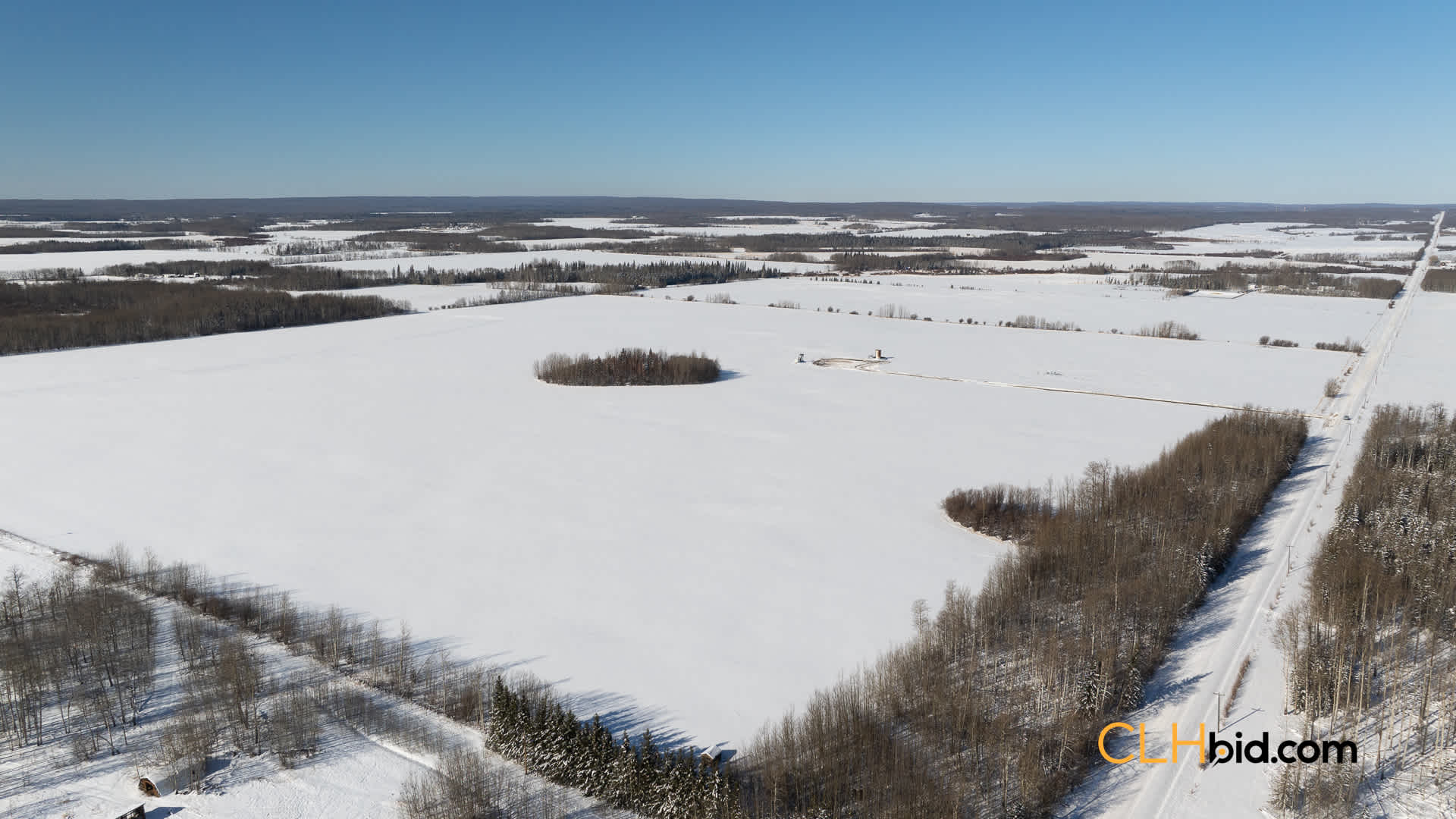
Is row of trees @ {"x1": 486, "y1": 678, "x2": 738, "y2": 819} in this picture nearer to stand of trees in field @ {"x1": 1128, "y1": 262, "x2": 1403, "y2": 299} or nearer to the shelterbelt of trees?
the shelterbelt of trees

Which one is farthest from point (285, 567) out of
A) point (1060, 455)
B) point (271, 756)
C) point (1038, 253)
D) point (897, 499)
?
point (1038, 253)

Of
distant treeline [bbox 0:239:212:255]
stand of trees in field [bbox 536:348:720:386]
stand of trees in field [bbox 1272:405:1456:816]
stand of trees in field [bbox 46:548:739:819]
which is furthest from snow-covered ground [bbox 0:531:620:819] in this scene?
distant treeline [bbox 0:239:212:255]

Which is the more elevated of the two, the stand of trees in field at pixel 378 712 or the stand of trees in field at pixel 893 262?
the stand of trees in field at pixel 893 262

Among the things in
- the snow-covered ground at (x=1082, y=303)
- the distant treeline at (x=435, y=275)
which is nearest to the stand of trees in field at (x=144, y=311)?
the distant treeline at (x=435, y=275)

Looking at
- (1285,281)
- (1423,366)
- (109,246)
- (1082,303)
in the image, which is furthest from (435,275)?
(1285,281)

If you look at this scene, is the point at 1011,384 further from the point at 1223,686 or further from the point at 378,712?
the point at 378,712

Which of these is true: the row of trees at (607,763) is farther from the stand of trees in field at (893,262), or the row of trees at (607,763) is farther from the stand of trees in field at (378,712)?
the stand of trees in field at (893,262)

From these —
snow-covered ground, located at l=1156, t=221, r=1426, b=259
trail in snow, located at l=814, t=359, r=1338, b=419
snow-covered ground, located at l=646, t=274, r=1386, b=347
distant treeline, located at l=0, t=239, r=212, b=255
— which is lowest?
trail in snow, located at l=814, t=359, r=1338, b=419
